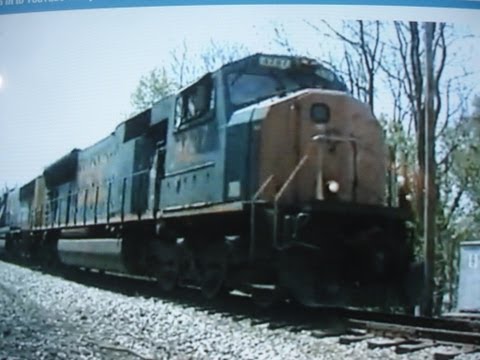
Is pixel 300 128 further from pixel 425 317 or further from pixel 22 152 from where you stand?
pixel 22 152

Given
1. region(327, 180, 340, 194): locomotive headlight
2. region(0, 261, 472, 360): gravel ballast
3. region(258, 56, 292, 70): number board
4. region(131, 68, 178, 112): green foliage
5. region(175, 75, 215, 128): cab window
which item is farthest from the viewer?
region(175, 75, 215, 128): cab window

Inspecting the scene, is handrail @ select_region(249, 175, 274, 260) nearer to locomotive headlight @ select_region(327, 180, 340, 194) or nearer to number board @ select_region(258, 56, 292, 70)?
locomotive headlight @ select_region(327, 180, 340, 194)

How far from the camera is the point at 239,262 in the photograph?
2.40m

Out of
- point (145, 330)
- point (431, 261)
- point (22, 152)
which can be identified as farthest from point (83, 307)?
point (431, 261)

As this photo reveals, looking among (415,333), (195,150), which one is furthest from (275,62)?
(415,333)

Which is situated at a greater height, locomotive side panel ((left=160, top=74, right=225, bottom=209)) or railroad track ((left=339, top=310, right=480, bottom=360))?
locomotive side panel ((left=160, top=74, right=225, bottom=209))

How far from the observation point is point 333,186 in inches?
A: 93.4

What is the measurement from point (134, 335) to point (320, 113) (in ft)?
2.98

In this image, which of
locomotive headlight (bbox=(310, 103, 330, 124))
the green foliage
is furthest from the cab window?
locomotive headlight (bbox=(310, 103, 330, 124))

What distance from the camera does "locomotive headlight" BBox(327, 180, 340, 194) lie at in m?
2.36

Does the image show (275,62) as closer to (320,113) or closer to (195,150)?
(320,113)

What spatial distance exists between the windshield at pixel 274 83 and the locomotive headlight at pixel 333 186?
305 mm

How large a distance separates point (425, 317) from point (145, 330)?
0.81 metres

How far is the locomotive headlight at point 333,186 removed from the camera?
2357 mm
